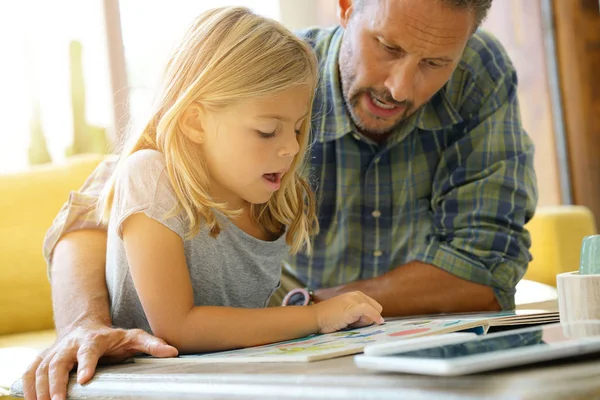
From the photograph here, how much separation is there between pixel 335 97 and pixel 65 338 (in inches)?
37.1

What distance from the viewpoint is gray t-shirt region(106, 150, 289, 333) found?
112cm

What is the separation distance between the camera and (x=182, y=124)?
125cm

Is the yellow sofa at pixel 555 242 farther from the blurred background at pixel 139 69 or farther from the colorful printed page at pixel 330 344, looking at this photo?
the colorful printed page at pixel 330 344

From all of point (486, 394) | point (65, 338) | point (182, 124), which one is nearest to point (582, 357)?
point (486, 394)

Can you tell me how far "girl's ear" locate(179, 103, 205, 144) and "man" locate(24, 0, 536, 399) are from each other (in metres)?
0.27

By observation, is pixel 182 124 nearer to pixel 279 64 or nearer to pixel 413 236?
pixel 279 64

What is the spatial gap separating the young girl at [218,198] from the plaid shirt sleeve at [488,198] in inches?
18.1

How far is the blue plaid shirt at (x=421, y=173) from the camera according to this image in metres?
1.71

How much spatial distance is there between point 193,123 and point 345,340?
1.63 ft

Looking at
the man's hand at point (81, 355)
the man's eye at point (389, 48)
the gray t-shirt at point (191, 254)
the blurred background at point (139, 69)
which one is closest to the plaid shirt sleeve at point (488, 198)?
the man's eye at point (389, 48)

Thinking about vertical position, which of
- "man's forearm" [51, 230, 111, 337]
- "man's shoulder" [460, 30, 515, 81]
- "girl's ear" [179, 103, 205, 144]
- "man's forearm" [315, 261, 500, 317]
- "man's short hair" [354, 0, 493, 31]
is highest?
"man's short hair" [354, 0, 493, 31]

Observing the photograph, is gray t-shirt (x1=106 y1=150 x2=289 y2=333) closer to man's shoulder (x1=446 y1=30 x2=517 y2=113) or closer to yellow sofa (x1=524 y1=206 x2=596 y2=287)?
man's shoulder (x1=446 y1=30 x2=517 y2=113)

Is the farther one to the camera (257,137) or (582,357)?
(257,137)

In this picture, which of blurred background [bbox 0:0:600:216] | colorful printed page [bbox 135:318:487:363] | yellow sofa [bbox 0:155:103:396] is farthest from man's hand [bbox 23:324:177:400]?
blurred background [bbox 0:0:600:216]
